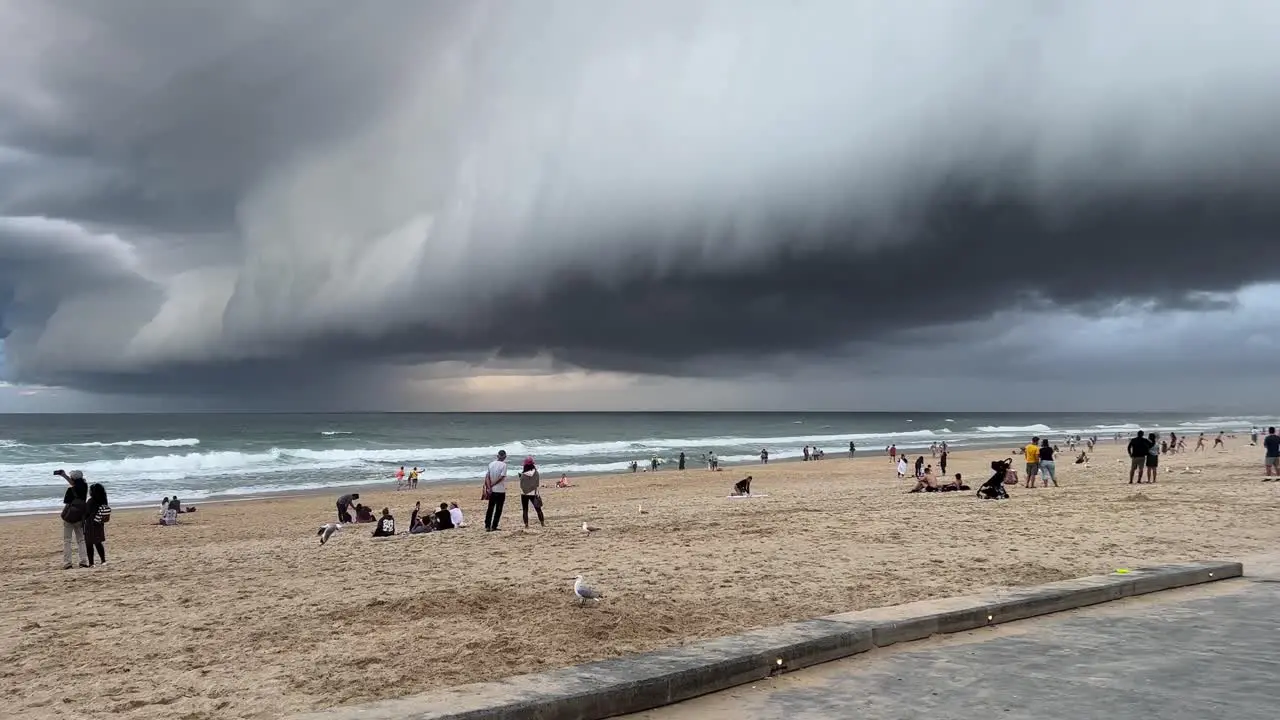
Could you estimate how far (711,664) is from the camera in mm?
5488

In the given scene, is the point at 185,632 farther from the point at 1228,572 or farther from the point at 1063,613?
the point at 1228,572

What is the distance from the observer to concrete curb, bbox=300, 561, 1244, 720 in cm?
480

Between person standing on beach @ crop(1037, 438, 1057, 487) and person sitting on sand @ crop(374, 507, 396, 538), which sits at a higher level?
person standing on beach @ crop(1037, 438, 1057, 487)

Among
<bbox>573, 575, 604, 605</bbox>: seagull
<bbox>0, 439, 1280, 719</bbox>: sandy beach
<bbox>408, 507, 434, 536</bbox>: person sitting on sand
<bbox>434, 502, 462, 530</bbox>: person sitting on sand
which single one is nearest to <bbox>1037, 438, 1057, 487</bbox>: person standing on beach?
<bbox>0, 439, 1280, 719</bbox>: sandy beach

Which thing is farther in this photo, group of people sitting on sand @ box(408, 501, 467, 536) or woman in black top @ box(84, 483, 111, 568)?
group of people sitting on sand @ box(408, 501, 467, 536)

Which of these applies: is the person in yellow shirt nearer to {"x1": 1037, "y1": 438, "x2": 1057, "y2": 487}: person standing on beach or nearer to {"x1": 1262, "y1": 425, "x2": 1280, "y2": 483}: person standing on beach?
{"x1": 1037, "y1": 438, "x2": 1057, "y2": 487}: person standing on beach

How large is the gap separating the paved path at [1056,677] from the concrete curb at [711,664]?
12 centimetres

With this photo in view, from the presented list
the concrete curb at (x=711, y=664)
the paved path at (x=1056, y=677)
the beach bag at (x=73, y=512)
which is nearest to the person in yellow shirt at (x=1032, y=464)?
the concrete curb at (x=711, y=664)

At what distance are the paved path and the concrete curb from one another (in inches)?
4.6

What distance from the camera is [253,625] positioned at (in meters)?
8.65

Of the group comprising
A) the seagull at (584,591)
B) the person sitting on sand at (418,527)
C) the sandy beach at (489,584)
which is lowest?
the person sitting on sand at (418,527)

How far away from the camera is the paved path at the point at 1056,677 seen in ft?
16.3

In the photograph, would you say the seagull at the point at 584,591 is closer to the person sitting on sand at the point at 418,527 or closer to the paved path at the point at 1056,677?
the paved path at the point at 1056,677

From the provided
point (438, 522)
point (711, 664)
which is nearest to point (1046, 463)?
point (438, 522)
